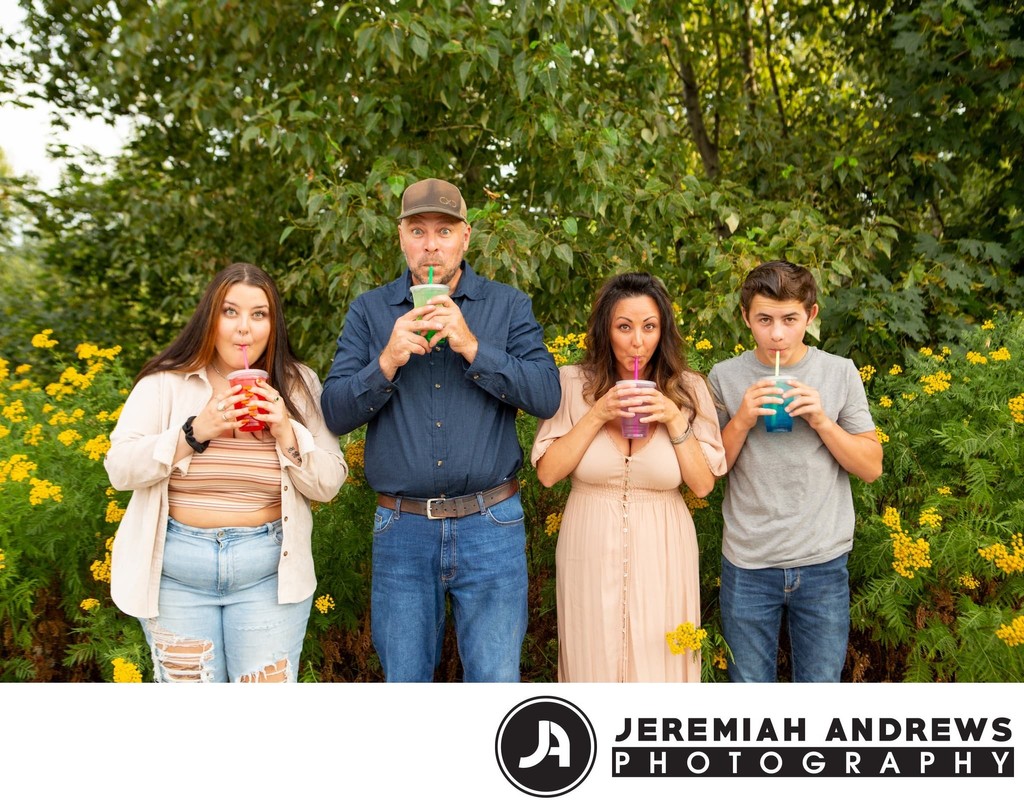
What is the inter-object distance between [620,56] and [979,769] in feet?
14.8

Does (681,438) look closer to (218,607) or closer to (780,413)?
(780,413)

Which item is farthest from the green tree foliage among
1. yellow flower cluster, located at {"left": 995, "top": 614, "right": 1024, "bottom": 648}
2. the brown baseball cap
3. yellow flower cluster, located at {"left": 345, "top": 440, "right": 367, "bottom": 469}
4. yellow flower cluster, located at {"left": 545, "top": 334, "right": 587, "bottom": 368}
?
yellow flower cluster, located at {"left": 995, "top": 614, "right": 1024, "bottom": 648}

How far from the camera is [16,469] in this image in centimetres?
286

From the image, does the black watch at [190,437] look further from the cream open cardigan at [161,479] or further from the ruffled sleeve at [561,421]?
the ruffled sleeve at [561,421]

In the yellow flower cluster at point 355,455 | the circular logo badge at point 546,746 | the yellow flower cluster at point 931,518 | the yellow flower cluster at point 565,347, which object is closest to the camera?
the circular logo badge at point 546,746

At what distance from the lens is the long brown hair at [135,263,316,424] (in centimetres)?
239

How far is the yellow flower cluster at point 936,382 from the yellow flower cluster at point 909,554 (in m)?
0.61

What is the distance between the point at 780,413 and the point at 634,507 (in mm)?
490

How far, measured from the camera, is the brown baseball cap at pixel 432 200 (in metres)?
2.39

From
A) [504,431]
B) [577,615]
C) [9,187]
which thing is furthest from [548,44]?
[9,187]

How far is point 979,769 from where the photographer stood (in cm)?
206

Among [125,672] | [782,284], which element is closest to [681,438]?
[782,284]

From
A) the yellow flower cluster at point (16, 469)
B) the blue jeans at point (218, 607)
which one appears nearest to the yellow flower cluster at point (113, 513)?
the yellow flower cluster at point (16, 469)

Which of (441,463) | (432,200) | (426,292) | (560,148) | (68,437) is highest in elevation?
(560,148)
